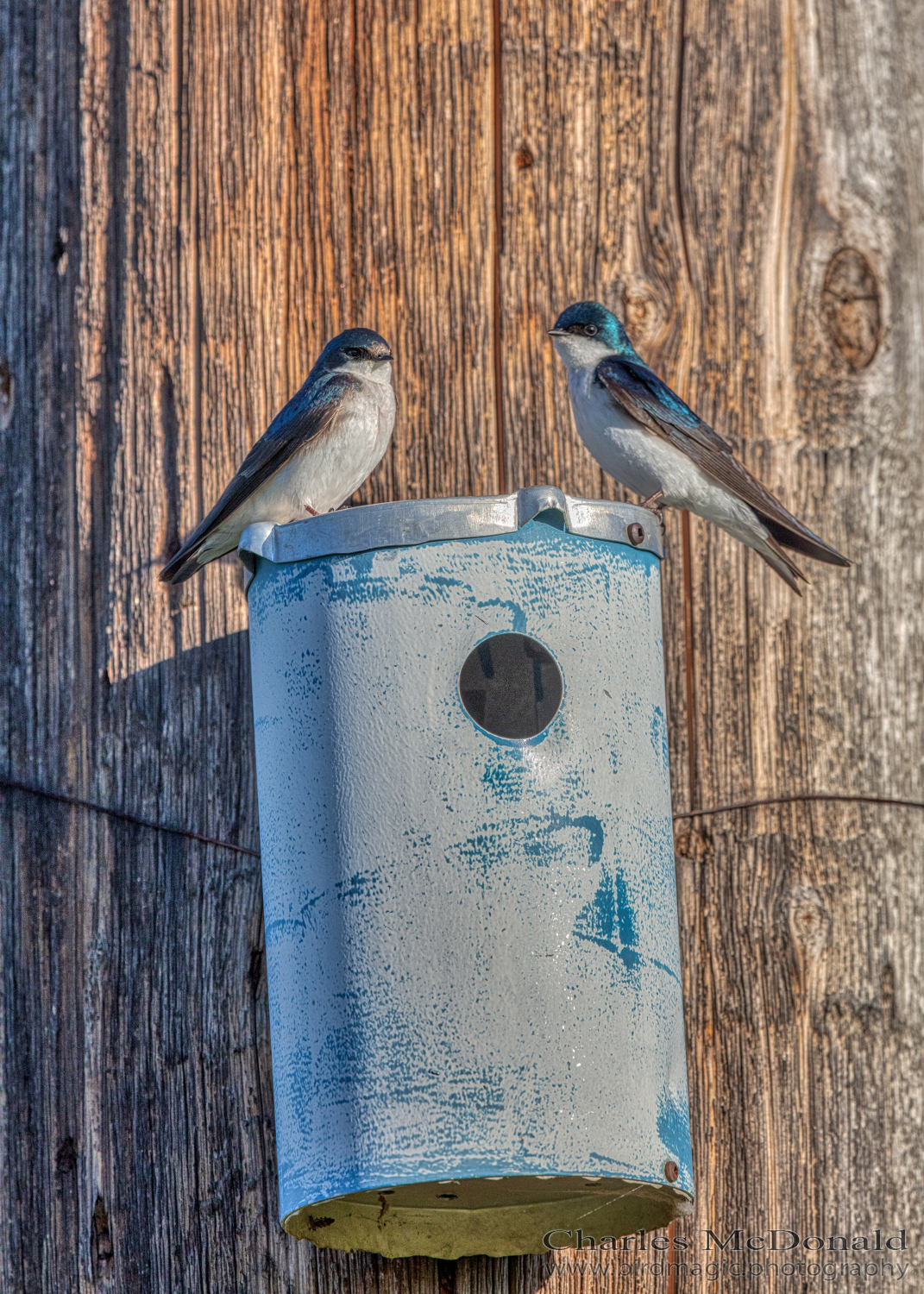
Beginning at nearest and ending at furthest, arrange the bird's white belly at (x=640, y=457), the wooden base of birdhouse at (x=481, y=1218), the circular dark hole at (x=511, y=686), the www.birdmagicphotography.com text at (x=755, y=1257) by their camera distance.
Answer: the circular dark hole at (x=511, y=686) < the wooden base of birdhouse at (x=481, y=1218) < the www.birdmagicphotography.com text at (x=755, y=1257) < the bird's white belly at (x=640, y=457)

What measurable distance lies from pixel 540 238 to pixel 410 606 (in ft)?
4.41

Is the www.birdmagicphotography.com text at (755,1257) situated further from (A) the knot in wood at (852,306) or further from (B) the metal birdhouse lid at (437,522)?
(A) the knot in wood at (852,306)

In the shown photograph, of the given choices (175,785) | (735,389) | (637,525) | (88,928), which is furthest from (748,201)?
(88,928)

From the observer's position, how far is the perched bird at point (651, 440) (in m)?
3.28

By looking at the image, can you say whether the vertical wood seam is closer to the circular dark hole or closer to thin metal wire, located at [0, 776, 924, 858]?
thin metal wire, located at [0, 776, 924, 858]

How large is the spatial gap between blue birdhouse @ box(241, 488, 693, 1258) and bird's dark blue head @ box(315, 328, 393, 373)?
67 cm

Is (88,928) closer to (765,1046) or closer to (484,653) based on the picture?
(484,653)

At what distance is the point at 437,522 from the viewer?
2.52 meters

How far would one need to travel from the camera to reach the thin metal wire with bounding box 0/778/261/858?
124 inches

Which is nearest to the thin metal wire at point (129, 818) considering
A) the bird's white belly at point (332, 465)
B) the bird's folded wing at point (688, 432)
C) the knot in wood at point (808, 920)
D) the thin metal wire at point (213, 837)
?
the thin metal wire at point (213, 837)

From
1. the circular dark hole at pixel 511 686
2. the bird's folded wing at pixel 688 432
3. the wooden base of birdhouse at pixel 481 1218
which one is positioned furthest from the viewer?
the bird's folded wing at pixel 688 432

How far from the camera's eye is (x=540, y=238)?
353cm

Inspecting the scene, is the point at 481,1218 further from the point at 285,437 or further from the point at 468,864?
the point at 285,437

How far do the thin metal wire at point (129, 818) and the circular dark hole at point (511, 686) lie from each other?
85 cm
